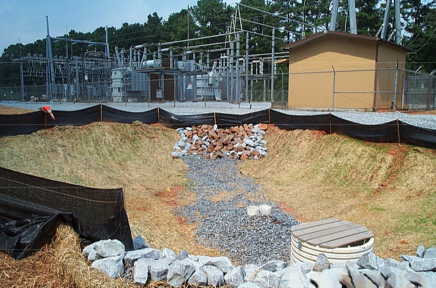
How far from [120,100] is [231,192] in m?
23.3

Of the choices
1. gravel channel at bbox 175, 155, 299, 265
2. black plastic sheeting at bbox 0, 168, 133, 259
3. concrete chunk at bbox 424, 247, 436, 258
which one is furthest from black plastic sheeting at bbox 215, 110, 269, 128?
black plastic sheeting at bbox 0, 168, 133, 259

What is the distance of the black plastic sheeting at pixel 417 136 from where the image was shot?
10.5m

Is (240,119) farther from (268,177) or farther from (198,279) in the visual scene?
(198,279)

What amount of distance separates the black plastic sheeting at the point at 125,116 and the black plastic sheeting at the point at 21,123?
295 cm

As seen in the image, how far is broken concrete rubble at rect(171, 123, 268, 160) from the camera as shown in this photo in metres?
16.0

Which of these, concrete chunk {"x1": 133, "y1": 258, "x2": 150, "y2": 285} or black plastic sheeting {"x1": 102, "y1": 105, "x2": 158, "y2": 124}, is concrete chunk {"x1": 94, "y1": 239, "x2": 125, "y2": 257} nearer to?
concrete chunk {"x1": 133, "y1": 258, "x2": 150, "y2": 285}

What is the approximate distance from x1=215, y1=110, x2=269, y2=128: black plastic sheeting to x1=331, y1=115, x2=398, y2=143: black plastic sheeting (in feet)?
14.1

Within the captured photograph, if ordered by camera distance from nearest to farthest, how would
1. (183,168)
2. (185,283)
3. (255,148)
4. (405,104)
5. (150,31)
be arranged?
1. (185,283)
2. (183,168)
3. (255,148)
4. (405,104)
5. (150,31)

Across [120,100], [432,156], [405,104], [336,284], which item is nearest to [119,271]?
[336,284]

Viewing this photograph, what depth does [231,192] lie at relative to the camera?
11664mm

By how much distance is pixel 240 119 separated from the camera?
1788 centimetres

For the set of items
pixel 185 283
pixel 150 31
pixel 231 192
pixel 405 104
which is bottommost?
pixel 231 192

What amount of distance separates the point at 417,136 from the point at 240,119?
8.56 meters

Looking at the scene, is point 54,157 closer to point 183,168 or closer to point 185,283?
point 183,168
